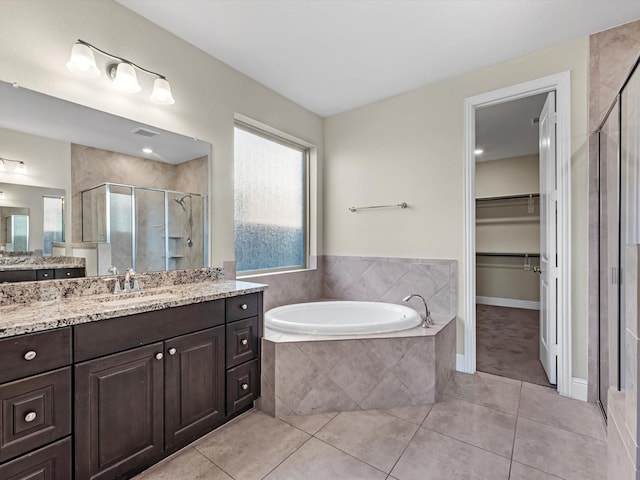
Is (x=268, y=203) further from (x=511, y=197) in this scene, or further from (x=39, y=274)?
(x=511, y=197)

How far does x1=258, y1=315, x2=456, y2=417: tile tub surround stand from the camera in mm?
2029

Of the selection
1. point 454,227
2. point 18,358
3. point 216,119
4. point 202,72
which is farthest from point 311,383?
point 202,72

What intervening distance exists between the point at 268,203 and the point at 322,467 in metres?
2.24

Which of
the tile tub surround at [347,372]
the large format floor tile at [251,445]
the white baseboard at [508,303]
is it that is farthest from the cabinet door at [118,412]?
the white baseboard at [508,303]

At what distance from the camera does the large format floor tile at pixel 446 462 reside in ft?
4.92

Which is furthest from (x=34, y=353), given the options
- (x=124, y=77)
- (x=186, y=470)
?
(x=124, y=77)

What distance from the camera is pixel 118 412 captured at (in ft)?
4.57

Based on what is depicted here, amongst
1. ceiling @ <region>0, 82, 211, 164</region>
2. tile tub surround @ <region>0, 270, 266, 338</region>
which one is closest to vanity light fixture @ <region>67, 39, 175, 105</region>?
ceiling @ <region>0, 82, 211, 164</region>

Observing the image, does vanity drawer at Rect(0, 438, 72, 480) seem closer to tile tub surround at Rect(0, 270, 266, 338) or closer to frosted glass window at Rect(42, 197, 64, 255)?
tile tub surround at Rect(0, 270, 266, 338)

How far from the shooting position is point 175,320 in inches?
63.7

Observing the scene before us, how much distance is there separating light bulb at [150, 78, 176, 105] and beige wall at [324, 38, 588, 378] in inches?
76.1

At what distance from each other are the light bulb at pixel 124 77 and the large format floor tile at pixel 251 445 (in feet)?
6.88

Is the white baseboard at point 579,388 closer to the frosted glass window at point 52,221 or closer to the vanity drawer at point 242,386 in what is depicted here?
the vanity drawer at point 242,386

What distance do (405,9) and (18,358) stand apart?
2586 millimetres
